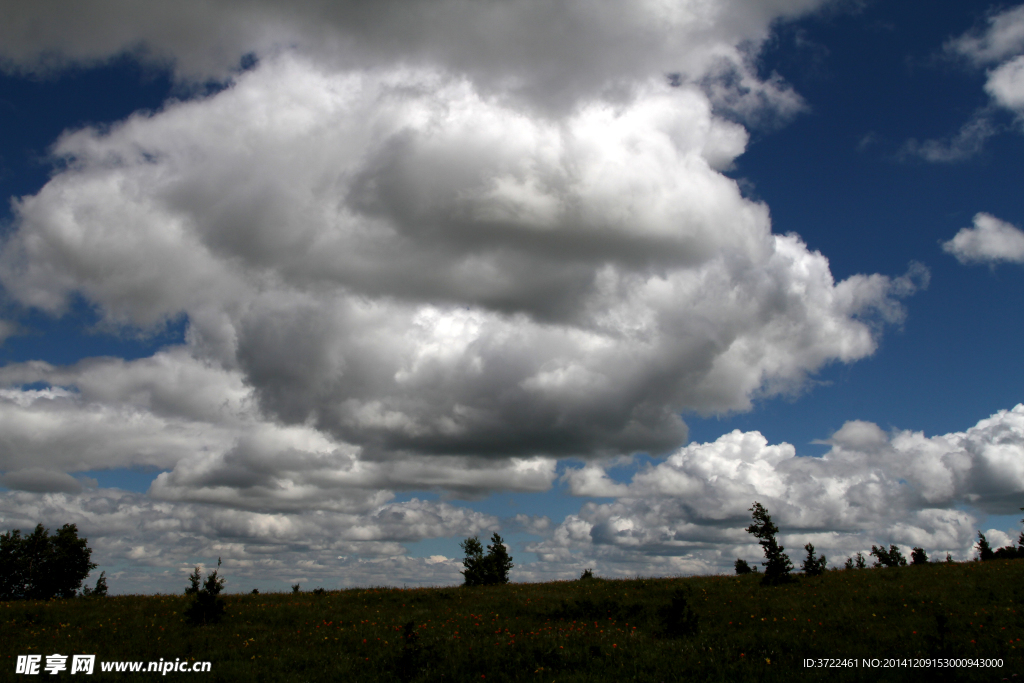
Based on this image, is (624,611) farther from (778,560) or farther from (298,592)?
(298,592)

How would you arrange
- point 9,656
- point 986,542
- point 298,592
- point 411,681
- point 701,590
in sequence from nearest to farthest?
point 411,681 → point 9,656 → point 701,590 → point 298,592 → point 986,542

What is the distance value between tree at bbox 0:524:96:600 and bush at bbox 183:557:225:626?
5943cm

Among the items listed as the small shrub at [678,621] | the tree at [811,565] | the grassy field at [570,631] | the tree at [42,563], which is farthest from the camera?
the tree at [42,563]

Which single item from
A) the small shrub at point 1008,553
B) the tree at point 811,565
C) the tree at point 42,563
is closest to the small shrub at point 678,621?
the tree at point 811,565

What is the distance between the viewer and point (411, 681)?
1942cm

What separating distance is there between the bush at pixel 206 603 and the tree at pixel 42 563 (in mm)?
59428

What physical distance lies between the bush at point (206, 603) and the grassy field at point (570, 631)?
76cm

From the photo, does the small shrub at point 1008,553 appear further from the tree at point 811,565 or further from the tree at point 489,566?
the tree at point 489,566

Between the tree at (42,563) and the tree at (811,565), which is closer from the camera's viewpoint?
the tree at (811,565)

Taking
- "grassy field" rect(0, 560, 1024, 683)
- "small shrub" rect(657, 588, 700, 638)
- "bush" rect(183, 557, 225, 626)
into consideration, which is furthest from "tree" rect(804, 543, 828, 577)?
"bush" rect(183, 557, 225, 626)

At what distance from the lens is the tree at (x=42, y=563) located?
231ft

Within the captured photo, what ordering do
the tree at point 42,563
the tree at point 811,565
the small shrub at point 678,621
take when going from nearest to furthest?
the small shrub at point 678,621 → the tree at point 811,565 → the tree at point 42,563

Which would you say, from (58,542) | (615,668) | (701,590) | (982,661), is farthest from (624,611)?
(58,542)

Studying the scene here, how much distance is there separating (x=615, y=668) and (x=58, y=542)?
80213 mm
